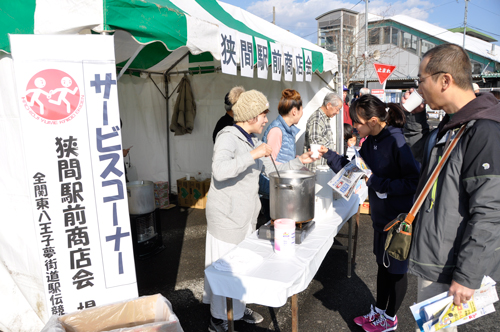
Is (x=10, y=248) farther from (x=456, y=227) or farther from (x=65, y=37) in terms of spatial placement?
(x=456, y=227)

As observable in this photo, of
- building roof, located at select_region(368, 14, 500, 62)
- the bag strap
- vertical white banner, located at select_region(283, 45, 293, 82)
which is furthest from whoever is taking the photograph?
building roof, located at select_region(368, 14, 500, 62)

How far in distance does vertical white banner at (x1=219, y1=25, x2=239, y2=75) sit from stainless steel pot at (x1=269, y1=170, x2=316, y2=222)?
157 cm

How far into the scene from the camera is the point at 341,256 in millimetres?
3893

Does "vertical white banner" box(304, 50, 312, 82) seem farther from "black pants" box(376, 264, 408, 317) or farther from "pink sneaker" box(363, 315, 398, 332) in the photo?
"pink sneaker" box(363, 315, 398, 332)

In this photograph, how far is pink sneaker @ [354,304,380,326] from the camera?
2465 millimetres

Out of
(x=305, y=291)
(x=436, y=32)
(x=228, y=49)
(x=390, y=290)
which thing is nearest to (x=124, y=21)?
(x=228, y=49)

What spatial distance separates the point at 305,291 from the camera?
313 centimetres

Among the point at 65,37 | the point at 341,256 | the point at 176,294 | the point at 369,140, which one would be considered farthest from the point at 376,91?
the point at 65,37

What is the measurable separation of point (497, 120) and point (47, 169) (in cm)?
221

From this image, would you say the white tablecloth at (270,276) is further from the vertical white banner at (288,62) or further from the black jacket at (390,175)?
the vertical white banner at (288,62)

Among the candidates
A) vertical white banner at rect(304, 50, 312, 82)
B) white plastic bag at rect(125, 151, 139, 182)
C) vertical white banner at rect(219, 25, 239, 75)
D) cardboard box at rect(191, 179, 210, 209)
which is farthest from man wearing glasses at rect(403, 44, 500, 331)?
white plastic bag at rect(125, 151, 139, 182)

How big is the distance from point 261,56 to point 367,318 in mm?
3033

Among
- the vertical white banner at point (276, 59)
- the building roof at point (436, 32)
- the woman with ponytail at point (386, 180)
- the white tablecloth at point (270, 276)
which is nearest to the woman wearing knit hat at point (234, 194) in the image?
the white tablecloth at point (270, 276)

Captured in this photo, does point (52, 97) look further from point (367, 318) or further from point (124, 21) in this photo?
point (367, 318)
